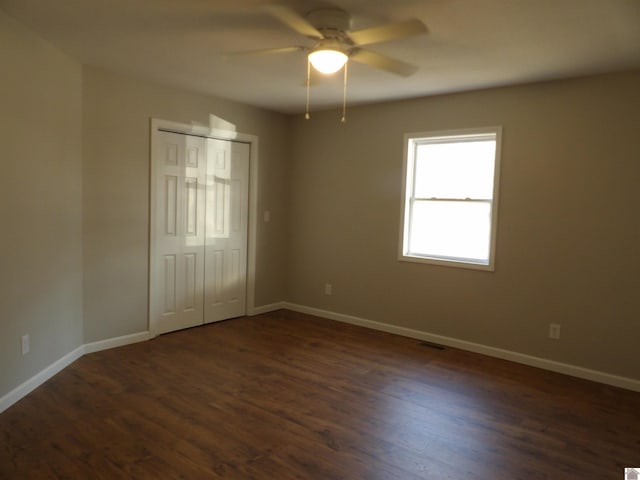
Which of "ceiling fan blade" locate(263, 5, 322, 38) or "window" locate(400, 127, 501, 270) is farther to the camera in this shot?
"window" locate(400, 127, 501, 270)

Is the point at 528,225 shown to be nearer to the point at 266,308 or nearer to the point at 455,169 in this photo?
the point at 455,169

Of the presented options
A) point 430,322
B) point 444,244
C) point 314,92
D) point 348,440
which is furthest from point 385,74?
point 348,440

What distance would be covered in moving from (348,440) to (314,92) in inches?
123

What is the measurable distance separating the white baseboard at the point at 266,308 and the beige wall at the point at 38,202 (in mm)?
1966

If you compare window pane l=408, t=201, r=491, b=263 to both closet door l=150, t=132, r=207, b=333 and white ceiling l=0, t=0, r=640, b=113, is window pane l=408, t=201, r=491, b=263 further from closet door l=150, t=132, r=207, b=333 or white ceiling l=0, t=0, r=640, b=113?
closet door l=150, t=132, r=207, b=333

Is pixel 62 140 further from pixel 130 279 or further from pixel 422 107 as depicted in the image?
pixel 422 107

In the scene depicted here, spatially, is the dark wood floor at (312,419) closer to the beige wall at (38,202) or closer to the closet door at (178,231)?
the beige wall at (38,202)

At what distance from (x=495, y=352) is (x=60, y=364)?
3692 mm

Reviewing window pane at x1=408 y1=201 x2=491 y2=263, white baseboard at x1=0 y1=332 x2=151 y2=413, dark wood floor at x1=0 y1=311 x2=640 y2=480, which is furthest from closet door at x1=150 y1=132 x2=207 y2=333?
window pane at x1=408 y1=201 x2=491 y2=263

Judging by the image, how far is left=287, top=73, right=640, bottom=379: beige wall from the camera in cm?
340

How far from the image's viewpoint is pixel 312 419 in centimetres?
278

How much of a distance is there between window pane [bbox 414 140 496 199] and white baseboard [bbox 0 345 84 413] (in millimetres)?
3489

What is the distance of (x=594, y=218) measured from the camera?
3494mm

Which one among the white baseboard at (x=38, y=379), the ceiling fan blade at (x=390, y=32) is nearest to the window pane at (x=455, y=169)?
the ceiling fan blade at (x=390, y=32)
